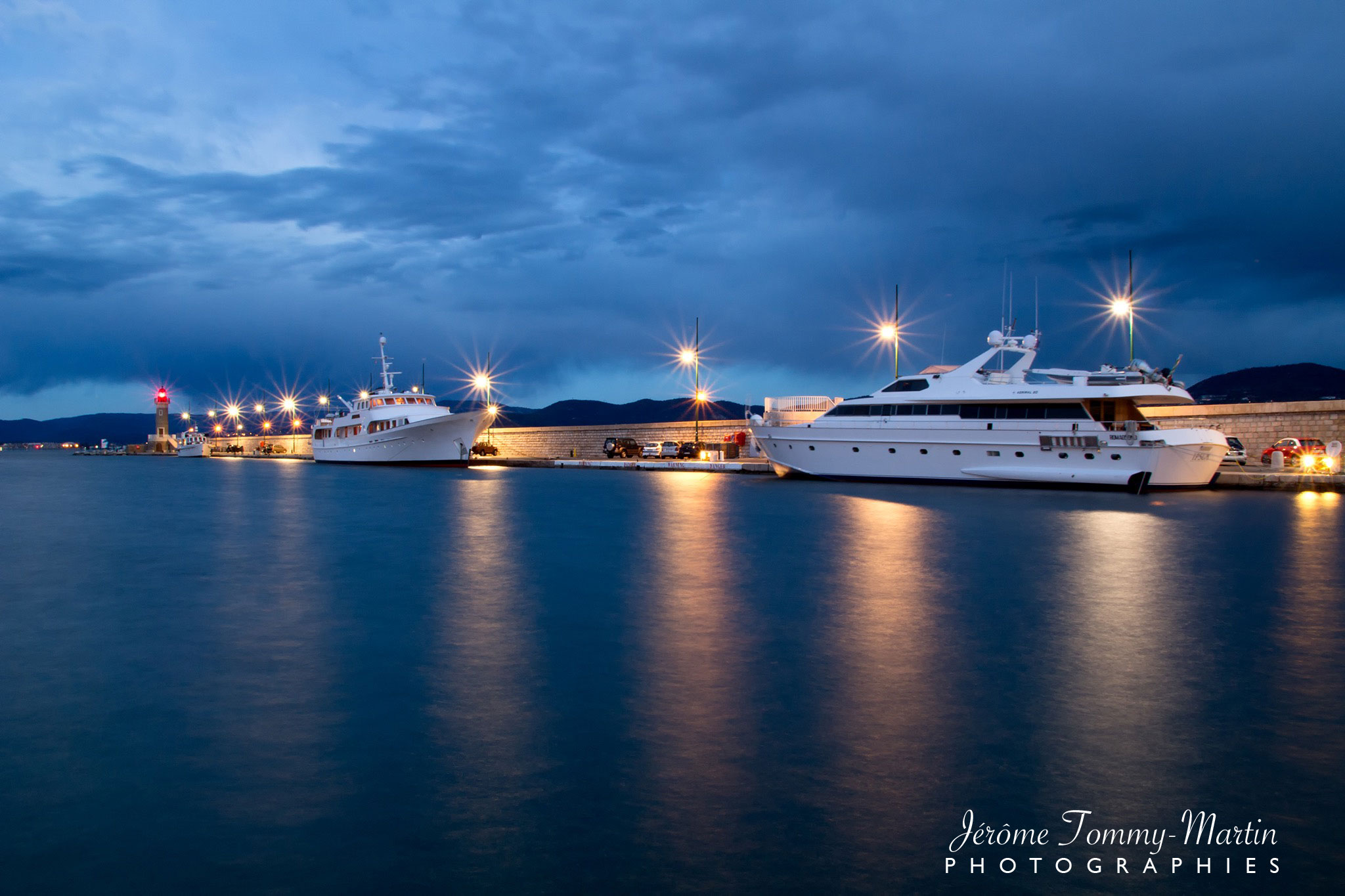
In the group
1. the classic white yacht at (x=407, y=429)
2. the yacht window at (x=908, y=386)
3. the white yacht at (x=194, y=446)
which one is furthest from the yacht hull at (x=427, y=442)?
the white yacht at (x=194, y=446)

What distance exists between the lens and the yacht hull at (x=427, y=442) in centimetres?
6259

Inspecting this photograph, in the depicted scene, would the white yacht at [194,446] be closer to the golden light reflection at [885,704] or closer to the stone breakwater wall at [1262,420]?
the stone breakwater wall at [1262,420]

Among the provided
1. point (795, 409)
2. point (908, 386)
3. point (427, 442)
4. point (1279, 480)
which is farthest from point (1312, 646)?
point (427, 442)

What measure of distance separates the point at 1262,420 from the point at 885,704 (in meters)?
42.9

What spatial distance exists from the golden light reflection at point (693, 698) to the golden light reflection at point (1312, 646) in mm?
4281

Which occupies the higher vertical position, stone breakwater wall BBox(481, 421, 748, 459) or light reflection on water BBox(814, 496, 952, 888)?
stone breakwater wall BBox(481, 421, 748, 459)

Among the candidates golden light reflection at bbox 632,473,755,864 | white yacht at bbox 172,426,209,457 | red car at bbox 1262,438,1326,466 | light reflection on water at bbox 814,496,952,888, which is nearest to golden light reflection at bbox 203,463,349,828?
golden light reflection at bbox 632,473,755,864

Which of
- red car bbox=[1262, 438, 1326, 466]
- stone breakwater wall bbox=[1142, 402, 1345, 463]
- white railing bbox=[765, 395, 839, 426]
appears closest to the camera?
red car bbox=[1262, 438, 1326, 466]

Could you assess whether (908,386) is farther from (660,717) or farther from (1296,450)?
(660,717)

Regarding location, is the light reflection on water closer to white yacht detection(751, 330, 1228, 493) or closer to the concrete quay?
white yacht detection(751, 330, 1228, 493)

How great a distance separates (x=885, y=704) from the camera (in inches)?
292

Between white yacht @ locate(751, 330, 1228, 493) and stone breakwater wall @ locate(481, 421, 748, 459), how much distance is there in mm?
23383

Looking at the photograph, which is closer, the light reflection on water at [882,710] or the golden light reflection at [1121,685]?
the light reflection on water at [882,710]

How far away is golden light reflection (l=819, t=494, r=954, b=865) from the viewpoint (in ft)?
16.5
